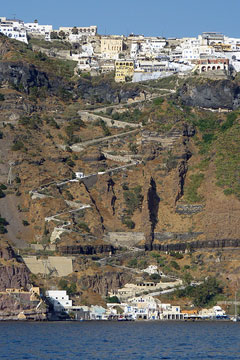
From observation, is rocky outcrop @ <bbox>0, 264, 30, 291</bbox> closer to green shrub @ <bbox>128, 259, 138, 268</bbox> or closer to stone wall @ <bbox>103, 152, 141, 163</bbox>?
green shrub @ <bbox>128, 259, 138, 268</bbox>

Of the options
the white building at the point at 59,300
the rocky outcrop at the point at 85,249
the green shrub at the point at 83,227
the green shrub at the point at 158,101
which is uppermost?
the green shrub at the point at 158,101

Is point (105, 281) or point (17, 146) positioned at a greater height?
point (17, 146)

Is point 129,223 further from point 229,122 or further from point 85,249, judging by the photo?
point 229,122

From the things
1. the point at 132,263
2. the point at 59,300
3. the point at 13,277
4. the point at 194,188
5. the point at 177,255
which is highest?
the point at 194,188

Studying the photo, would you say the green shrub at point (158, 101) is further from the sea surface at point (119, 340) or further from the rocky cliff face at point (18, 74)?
the sea surface at point (119, 340)

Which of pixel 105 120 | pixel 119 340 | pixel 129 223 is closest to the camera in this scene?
pixel 119 340

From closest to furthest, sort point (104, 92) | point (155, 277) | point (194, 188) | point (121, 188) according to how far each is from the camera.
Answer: point (155, 277) → point (194, 188) → point (121, 188) → point (104, 92)

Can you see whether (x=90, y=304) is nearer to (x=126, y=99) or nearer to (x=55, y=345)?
(x=55, y=345)

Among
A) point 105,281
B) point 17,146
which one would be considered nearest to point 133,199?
point 105,281

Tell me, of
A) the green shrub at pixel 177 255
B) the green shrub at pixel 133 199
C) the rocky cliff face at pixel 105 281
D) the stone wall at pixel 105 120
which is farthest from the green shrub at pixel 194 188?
the rocky cliff face at pixel 105 281
